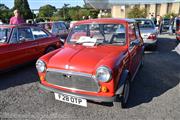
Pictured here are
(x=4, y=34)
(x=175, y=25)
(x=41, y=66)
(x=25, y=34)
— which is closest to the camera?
(x=41, y=66)

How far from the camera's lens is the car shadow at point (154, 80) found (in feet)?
14.7

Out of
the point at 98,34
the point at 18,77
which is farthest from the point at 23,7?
the point at 98,34

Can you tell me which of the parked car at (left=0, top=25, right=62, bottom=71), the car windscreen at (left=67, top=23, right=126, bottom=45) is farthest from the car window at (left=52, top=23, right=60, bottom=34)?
the car windscreen at (left=67, top=23, right=126, bottom=45)

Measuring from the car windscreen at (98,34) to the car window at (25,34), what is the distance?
80.0 inches

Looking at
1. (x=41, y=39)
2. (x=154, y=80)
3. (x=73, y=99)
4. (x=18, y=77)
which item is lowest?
(x=154, y=80)

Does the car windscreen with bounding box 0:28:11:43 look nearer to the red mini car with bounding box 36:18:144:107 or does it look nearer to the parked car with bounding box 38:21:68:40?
the red mini car with bounding box 36:18:144:107

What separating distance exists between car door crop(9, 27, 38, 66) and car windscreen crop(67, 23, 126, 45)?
6.18 feet

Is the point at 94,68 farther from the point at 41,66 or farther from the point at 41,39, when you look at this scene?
the point at 41,39

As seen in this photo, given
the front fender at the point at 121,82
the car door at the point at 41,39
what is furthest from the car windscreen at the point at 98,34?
the car door at the point at 41,39

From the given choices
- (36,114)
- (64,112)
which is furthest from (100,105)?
(36,114)

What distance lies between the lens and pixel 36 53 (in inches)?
264

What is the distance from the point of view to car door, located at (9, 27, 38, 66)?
584cm

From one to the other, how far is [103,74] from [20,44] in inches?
140

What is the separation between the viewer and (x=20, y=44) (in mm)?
6062
